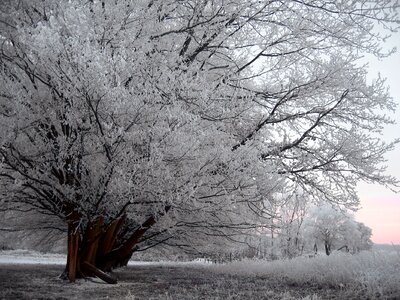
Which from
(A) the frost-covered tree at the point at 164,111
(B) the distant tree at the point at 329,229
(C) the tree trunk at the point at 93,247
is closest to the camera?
(A) the frost-covered tree at the point at 164,111

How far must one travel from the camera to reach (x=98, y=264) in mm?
8773

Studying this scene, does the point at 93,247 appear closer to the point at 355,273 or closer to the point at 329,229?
the point at 355,273

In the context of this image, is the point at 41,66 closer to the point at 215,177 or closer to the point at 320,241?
the point at 215,177

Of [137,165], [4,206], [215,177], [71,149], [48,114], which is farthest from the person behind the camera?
[4,206]

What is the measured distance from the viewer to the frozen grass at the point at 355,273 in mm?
5453

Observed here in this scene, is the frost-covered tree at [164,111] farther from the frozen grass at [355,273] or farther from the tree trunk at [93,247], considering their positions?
the frozen grass at [355,273]

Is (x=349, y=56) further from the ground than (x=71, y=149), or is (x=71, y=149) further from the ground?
(x=349, y=56)

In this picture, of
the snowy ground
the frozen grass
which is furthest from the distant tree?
the snowy ground

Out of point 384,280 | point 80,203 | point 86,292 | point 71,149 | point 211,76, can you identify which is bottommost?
point 86,292

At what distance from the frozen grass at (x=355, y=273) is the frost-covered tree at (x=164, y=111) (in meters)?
1.42

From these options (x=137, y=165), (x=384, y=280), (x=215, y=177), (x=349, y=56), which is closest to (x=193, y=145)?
(x=137, y=165)

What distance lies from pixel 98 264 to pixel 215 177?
3.93 metres

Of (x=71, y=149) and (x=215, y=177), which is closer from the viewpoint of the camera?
(x=71, y=149)

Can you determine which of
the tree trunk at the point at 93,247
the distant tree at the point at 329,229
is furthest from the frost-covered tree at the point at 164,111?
the distant tree at the point at 329,229
